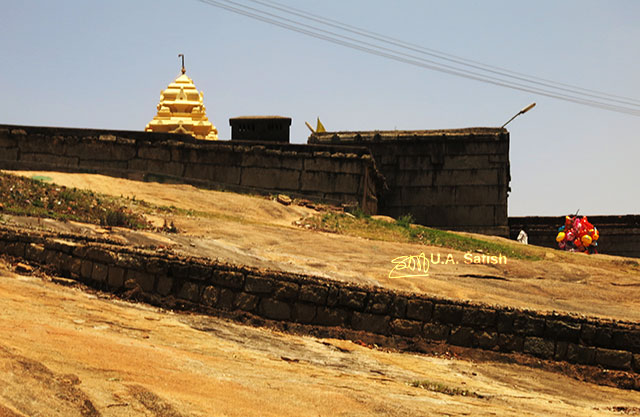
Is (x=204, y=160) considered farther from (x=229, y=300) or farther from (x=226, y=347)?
(x=226, y=347)

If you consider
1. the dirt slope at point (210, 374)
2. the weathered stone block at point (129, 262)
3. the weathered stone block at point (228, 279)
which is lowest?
the dirt slope at point (210, 374)

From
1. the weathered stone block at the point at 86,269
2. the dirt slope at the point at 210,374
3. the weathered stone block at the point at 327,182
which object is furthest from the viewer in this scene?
the weathered stone block at the point at 327,182

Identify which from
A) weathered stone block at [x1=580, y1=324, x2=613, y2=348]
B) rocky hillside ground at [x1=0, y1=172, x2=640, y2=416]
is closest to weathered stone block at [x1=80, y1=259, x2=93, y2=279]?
rocky hillside ground at [x1=0, y1=172, x2=640, y2=416]

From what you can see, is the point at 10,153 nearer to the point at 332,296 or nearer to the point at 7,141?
the point at 7,141

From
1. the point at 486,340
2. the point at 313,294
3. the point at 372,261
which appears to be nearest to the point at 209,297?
Answer: the point at 313,294

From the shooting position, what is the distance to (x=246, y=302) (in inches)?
426

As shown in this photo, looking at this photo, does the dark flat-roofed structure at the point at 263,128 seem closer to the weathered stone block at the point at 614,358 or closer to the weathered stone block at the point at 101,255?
the weathered stone block at the point at 101,255

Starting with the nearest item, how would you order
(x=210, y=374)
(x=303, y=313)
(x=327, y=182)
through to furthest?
(x=210, y=374)
(x=303, y=313)
(x=327, y=182)

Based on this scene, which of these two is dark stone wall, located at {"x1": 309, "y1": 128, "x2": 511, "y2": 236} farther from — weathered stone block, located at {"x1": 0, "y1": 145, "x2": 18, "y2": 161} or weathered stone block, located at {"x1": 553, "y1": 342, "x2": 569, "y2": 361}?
weathered stone block, located at {"x1": 553, "y1": 342, "x2": 569, "y2": 361}

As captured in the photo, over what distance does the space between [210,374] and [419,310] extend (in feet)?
14.2

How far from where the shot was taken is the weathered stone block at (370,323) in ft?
35.6

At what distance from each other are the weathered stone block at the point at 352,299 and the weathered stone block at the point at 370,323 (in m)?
0.10

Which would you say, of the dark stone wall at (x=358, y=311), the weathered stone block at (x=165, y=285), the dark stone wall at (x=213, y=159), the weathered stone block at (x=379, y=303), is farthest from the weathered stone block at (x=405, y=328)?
the dark stone wall at (x=213, y=159)

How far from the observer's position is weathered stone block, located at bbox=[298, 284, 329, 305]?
1085 cm
